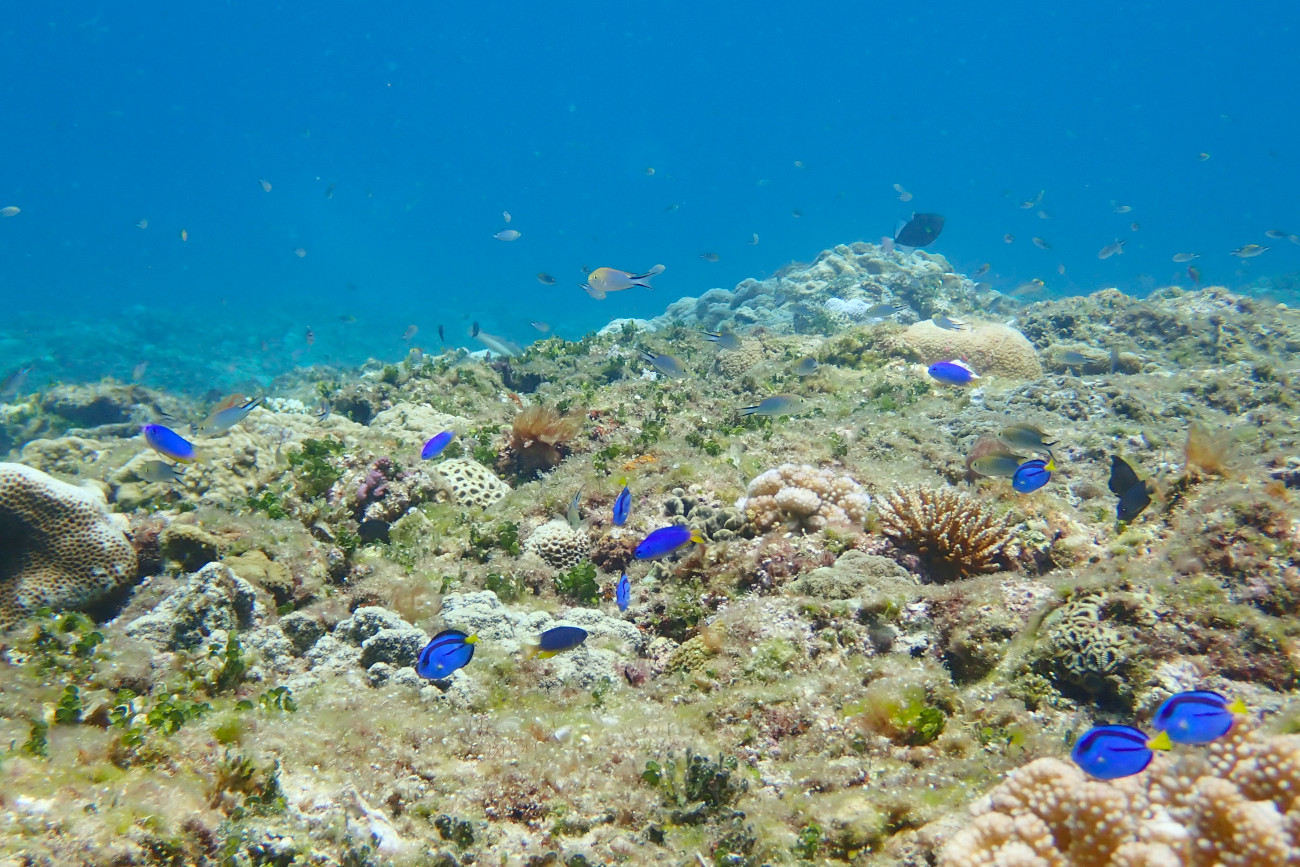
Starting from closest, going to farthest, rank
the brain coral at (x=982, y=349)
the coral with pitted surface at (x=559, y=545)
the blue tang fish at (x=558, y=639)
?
the blue tang fish at (x=558, y=639)
the coral with pitted surface at (x=559, y=545)
the brain coral at (x=982, y=349)

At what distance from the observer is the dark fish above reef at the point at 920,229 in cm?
1666

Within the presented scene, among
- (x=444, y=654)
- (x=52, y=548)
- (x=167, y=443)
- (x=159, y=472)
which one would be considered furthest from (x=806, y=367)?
(x=52, y=548)

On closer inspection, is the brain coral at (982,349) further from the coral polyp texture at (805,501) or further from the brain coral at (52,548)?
the brain coral at (52,548)

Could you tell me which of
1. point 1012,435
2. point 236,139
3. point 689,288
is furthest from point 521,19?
point 1012,435

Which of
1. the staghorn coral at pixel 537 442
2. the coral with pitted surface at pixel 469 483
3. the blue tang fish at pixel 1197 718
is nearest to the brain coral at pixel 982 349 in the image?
the staghorn coral at pixel 537 442

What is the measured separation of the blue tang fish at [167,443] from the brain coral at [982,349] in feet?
42.4

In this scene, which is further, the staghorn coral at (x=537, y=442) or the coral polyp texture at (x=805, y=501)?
the staghorn coral at (x=537, y=442)

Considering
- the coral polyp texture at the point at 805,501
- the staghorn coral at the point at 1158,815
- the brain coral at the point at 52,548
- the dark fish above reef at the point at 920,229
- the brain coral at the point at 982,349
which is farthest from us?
the dark fish above reef at the point at 920,229

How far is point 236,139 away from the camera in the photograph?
438ft

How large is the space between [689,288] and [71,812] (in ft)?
297

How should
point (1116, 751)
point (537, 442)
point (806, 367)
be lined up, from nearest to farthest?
point (1116, 751), point (537, 442), point (806, 367)

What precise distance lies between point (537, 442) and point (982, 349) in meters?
10.2

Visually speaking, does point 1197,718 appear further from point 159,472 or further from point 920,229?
point 920,229

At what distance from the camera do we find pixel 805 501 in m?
5.96
